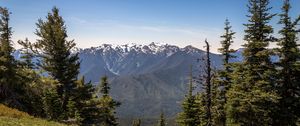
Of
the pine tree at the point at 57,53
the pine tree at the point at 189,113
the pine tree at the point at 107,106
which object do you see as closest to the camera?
the pine tree at the point at 57,53

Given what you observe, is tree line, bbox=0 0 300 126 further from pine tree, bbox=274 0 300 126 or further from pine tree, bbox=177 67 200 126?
pine tree, bbox=177 67 200 126

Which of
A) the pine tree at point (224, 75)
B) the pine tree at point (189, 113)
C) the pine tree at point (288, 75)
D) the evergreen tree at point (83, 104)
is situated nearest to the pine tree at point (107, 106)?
the evergreen tree at point (83, 104)

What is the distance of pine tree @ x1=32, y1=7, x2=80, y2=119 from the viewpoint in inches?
1837

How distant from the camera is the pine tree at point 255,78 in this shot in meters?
38.8

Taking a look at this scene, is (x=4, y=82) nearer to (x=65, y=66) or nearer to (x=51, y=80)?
(x=51, y=80)

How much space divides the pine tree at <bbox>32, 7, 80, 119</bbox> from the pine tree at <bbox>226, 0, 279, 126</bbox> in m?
21.6

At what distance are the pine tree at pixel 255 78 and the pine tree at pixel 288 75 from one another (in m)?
1.12

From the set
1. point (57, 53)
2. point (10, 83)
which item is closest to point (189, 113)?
point (57, 53)

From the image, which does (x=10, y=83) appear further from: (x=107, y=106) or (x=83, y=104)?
(x=107, y=106)

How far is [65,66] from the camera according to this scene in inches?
1911

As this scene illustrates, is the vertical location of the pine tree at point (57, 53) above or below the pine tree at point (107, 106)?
above

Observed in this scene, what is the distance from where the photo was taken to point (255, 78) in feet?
132

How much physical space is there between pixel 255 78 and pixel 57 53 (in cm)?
2549

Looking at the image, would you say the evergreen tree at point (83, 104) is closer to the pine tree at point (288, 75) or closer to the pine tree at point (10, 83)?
the pine tree at point (10, 83)
